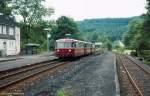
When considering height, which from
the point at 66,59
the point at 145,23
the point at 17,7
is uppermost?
the point at 17,7

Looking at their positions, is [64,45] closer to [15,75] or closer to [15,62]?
[15,62]

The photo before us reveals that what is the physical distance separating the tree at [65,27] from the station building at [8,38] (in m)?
42.3

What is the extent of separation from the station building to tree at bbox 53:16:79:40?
139 ft

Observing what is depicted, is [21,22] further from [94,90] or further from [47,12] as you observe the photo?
[94,90]

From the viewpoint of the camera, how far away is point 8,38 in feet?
226

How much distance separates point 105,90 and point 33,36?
255 feet

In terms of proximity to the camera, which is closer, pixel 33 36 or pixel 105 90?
pixel 105 90

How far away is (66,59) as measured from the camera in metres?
49.3

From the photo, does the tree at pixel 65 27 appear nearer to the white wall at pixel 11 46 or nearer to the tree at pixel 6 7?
the tree at pixel 6 7

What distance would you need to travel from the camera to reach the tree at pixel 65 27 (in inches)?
4679

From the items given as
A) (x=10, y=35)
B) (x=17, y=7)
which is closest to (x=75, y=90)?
(x=10, y=35)

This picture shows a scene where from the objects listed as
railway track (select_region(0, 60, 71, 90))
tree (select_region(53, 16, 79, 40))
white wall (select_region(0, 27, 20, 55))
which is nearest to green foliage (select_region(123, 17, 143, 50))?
tree (select_region(53, 16, 79, 40))

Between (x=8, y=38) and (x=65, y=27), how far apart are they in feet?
181

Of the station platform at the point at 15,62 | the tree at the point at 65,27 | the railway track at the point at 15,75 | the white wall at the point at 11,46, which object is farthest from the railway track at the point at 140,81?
the tree at the point at 65,27
